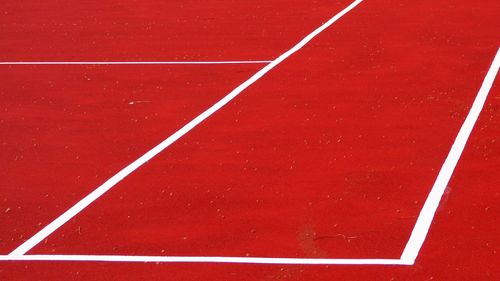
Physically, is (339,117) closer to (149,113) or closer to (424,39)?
(149,113)

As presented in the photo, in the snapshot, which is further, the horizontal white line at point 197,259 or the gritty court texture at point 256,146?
the gritty court texture at point 256,146

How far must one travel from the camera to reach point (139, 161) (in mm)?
7512

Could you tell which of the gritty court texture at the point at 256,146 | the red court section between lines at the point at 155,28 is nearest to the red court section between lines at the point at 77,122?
the gritty court texture at the point at 256,146

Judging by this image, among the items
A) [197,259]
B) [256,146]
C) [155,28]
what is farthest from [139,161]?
[155,28]

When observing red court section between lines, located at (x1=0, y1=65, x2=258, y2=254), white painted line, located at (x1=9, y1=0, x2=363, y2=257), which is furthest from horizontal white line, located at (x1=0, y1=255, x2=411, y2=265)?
red court section between lines, located at (x1=0, y1=65, x2=258, y2=254)

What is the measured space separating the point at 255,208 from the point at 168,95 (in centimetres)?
278

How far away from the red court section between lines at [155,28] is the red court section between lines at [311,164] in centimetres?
92

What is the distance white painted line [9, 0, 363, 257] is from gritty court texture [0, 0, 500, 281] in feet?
0.07

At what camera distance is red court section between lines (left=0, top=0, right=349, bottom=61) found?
10641 mm

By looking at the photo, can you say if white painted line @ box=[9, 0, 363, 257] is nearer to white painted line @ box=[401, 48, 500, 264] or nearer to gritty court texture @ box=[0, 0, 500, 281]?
gritty court texture @ box=[0, 0, 500, 281]

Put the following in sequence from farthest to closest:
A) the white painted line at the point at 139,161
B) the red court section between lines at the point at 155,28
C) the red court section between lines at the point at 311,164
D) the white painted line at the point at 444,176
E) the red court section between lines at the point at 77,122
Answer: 1. the red court section between lines at the point at 155,28
2. the red court section between lines at the point at 77,122
3. the white painted line at the point at 139,161
4. the red court section between lines at the point at 311,164
5. the white painted line at the point at 444,176

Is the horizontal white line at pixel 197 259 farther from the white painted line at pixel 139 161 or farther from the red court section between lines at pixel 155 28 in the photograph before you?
the red court section between lines at pixel 155 28

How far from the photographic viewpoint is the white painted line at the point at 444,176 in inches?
230

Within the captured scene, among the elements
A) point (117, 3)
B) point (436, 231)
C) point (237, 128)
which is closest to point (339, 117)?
point (237, 128)
